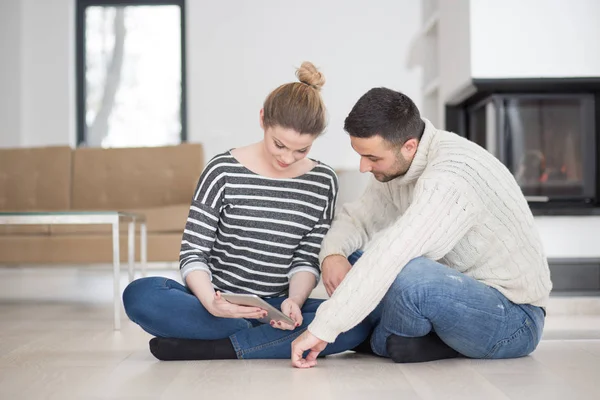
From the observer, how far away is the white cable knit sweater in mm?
1831

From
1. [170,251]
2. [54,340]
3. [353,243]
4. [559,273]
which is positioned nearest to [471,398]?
[353,243]

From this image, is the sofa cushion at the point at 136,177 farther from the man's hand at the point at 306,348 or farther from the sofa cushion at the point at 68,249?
the man's hand at the point at 306,348

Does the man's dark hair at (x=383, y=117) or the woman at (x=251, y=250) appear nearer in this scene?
the man's dark hair at (x=383, y=117)

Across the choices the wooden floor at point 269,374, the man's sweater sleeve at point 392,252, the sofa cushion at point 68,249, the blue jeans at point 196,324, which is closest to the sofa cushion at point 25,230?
the sofa cushion at point 68,249

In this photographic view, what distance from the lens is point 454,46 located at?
4.70 meters

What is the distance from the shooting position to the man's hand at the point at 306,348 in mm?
1898

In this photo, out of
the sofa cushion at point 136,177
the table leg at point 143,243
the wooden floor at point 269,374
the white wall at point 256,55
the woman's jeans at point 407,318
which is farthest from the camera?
the white wall at point 256,55

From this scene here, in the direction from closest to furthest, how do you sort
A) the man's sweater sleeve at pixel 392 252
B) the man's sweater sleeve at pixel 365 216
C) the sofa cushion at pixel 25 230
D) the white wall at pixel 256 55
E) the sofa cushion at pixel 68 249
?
the man's sweater sleeve at pixel 392 252 → the man's sweater sleeve at pixel 365 216 → the sofa cushion at pixel 68 249 → the sofa cushion at pixel 25 230 → the white wall at pixel 256 55

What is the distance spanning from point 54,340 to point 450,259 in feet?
4.40

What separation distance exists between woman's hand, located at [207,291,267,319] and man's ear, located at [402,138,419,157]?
51 centimetres

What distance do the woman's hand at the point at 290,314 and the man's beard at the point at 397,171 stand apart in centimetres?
38

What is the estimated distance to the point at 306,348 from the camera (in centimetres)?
191

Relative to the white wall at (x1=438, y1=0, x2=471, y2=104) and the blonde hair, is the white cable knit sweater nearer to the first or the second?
the blonde hair

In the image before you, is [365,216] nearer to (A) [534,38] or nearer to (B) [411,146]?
(B) [411,146]
